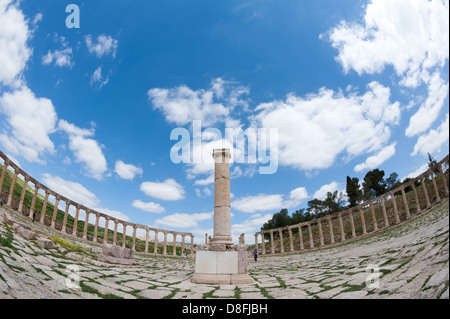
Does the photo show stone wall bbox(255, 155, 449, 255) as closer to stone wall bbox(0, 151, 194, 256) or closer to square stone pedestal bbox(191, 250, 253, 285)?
stone wall bbox(0, 151, 194, 256)

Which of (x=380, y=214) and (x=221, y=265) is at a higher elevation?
(x=380, y=214)

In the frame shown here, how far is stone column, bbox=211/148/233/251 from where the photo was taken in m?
10.9

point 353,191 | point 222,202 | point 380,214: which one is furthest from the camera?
point 353,191

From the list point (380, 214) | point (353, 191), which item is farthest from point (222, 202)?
point (353, 191)

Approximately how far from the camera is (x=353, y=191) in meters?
58.5

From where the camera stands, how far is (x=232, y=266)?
9.73m

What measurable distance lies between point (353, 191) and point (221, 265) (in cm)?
5839

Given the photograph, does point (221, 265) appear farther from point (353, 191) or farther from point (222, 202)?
point (353, 191)

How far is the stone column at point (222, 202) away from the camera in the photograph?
10.9 m

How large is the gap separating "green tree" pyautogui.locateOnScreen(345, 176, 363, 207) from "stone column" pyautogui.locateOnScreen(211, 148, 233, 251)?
55857mm

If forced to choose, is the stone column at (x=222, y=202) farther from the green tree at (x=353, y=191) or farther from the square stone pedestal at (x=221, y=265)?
the green tree at (x=353, y=191)

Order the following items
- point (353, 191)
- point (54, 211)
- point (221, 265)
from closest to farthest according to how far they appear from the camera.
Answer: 1. point (221, 265)
2. point (54, 211)
3. point (353, 191)

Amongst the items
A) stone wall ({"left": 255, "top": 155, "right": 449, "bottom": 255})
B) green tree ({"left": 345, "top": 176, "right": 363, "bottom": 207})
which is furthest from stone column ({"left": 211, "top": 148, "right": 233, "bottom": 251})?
green tree ({"left": 345, "top": 176, "right": 363, "bottom": 207})

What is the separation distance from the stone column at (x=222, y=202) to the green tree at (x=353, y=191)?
183 feet
